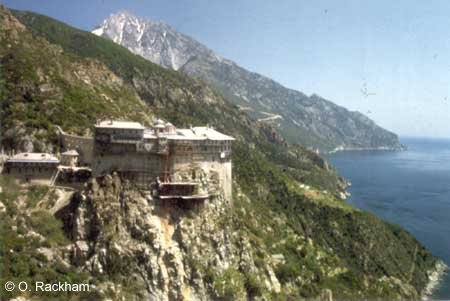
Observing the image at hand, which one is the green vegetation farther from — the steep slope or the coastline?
the coastline

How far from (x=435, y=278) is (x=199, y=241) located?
200 feet

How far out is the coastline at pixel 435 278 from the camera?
81250 mm

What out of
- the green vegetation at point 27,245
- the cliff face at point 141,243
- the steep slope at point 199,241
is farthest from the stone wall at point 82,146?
the green vegetation at point 27,245

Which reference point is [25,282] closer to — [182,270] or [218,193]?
[182,270]

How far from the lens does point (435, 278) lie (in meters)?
86.1

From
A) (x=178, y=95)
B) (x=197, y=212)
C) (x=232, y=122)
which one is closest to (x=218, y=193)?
(x=197, y=212)

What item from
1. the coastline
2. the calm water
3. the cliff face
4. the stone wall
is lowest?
the coastline

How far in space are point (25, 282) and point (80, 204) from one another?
9.23 metres

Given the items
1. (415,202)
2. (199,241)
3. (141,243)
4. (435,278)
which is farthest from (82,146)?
(415,202)

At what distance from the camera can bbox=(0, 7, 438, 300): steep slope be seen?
3938cm

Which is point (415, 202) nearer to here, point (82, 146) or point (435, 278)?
point (435, 278)

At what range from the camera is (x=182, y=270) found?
42.2 m

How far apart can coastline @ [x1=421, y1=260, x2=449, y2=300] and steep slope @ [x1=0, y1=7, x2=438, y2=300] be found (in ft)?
3.10

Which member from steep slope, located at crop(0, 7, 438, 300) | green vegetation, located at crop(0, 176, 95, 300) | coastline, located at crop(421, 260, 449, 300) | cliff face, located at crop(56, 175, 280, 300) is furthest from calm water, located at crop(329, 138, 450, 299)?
green vegetation, located at crop(0, 176, 95, 300)
